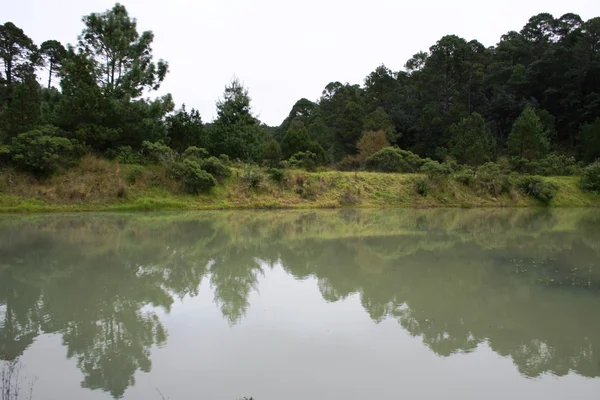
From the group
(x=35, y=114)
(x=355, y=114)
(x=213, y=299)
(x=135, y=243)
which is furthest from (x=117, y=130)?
(x=355, y=114)

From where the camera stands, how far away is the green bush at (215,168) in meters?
24.8

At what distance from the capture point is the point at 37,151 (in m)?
21.2

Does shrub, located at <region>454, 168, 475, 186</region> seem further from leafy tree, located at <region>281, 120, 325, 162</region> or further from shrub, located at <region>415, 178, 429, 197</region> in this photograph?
leafy tree, located at <region>281, 120, 325, 162</region>

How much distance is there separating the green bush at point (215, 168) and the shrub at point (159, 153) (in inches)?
66.6

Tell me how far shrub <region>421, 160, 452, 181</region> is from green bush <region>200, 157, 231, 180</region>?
42.1ft

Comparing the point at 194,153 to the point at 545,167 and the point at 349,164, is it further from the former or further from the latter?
the point at 545,167

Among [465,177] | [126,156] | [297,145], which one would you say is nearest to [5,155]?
[126,156]

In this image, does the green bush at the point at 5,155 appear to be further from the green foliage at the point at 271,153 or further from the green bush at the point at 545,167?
the green bush at the point at 545,167

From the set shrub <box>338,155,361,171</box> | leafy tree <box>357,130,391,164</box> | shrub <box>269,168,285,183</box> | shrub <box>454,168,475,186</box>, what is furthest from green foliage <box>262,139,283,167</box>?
shrub <box>454,168,475,186</box>

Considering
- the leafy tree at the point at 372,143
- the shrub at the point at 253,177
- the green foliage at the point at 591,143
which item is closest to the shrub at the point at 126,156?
the shrub at the point at 253,177

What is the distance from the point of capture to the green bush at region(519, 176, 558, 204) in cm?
2883

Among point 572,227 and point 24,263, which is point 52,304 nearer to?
point 24,263

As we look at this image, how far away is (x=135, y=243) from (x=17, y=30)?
140 ft

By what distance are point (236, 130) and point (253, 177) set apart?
199 inches
